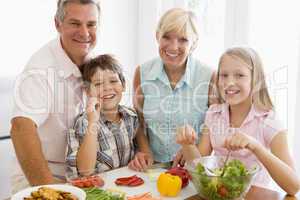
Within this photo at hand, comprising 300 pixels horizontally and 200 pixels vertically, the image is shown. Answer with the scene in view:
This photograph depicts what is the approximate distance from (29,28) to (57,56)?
A: 2.24 feet

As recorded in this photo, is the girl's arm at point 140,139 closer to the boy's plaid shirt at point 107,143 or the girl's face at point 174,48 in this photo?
the boy's plaid shirt at point 107,143

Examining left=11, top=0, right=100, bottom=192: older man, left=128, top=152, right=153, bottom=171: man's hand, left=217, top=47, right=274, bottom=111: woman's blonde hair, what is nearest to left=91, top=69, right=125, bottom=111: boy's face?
left=11, top=0, right=100, bottom=192: older man

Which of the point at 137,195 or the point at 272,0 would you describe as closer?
the point at 137,195

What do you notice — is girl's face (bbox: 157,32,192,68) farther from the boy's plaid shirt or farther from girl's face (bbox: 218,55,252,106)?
the boy's plaid shirt

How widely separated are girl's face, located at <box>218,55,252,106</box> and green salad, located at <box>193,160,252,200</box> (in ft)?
1.36

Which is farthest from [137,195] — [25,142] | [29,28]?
[29,28]

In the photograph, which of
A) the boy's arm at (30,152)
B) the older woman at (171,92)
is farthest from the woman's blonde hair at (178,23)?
the boy's arm at (30,152)

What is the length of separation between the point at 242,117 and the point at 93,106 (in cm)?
58

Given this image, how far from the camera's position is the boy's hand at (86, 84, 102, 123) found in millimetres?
1527

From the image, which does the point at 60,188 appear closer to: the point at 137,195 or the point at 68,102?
the point at 137,195

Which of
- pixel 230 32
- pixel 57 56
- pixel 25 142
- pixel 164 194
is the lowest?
pixel 164 194

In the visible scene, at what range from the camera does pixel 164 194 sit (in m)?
1.22

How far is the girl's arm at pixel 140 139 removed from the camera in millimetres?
1479

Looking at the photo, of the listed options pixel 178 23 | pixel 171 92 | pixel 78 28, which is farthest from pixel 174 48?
pixel 78 28
